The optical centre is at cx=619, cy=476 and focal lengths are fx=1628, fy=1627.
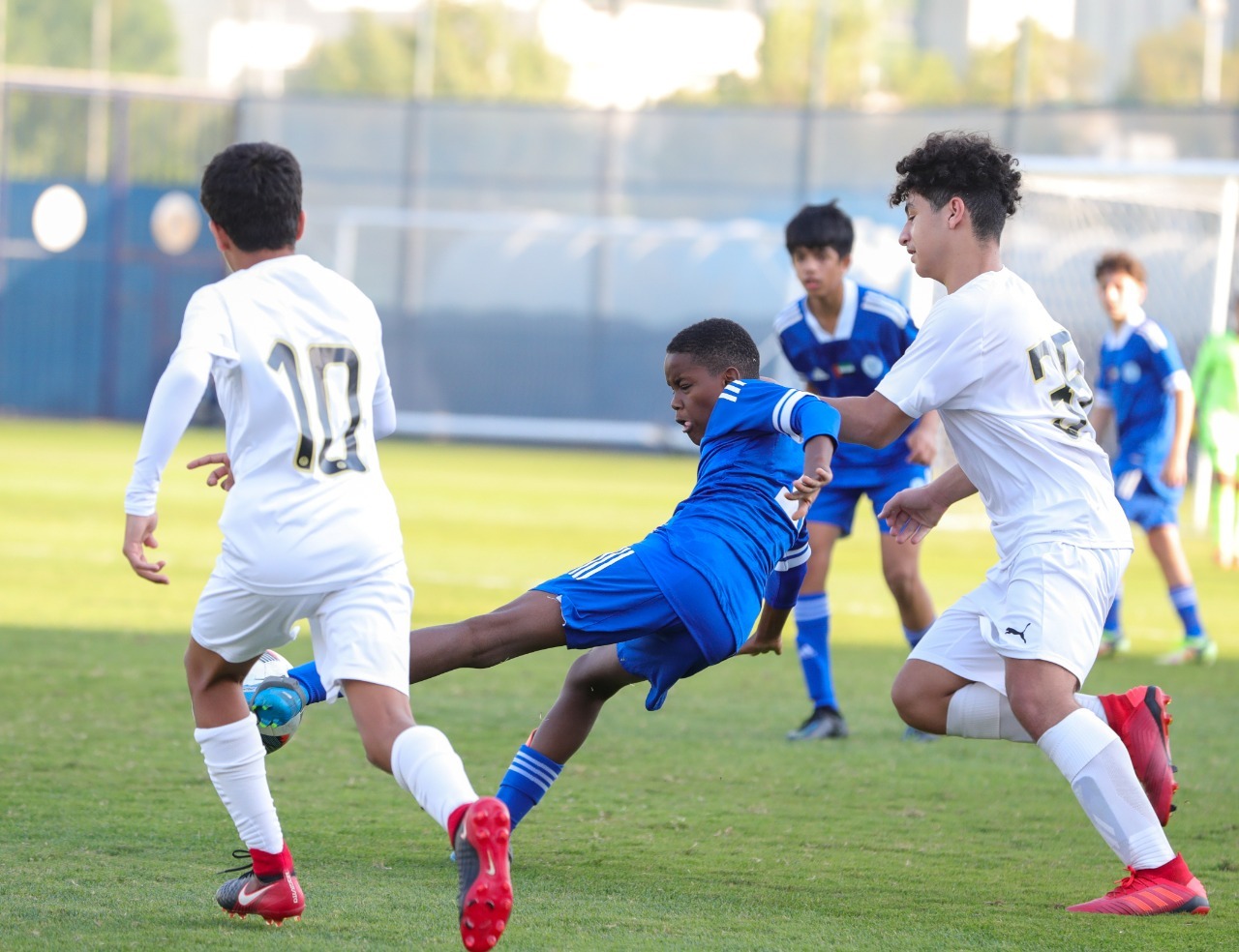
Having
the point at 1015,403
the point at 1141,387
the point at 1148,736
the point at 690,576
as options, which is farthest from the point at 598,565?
the point at 1141,387

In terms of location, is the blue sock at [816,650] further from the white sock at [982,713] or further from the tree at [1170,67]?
the tree at [1170,67]

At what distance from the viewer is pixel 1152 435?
29.3 ft

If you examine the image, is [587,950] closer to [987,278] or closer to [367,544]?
[367,544]

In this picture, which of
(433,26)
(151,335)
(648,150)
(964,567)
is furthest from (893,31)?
(964,567)

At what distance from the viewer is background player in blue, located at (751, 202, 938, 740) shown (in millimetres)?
6336

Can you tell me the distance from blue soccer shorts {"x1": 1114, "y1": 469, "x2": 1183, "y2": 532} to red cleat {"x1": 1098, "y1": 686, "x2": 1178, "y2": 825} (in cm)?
A: 502

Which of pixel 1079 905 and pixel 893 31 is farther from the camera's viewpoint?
pixel 893 31

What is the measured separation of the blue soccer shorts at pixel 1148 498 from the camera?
29.3 ft

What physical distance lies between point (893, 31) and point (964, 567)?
1940cm

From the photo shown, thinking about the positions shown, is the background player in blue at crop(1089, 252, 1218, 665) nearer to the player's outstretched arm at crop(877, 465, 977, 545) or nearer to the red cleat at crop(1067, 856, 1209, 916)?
the player's outstretched arm at crop(877, 465, 977, 545)

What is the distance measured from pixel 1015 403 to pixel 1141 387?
210 inches

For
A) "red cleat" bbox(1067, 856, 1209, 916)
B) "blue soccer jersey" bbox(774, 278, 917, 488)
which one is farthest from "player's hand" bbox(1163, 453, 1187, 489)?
"red cleat" bbox(1067, 856, 1209, 916)

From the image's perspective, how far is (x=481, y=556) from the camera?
1204 centimetres

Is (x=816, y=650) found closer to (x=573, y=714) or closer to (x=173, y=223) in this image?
(x=573, y=714)
